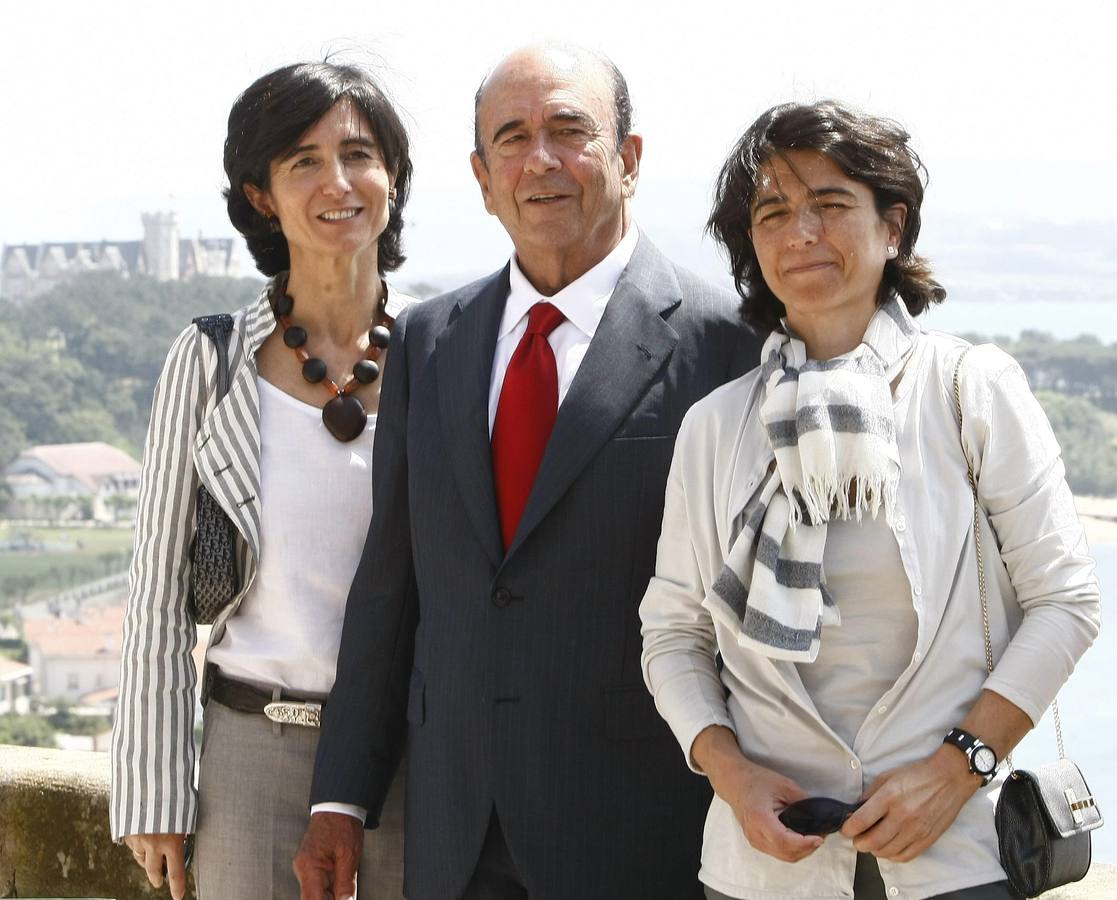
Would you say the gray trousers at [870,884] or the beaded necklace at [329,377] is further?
the beaded necklace at [329,377]

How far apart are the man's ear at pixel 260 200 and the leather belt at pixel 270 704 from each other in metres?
0.86

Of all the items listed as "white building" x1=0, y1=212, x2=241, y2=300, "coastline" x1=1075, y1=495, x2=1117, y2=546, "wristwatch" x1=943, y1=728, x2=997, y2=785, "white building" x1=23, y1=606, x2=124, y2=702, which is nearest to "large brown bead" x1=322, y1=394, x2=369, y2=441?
"wristwatch" x1=943, y1=728, x2=997, y2=785

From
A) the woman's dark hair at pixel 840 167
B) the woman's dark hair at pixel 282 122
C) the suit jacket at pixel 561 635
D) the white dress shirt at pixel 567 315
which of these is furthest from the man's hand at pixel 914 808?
the woman's dark hair at pixel 282 122

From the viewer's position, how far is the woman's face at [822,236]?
1.93 m

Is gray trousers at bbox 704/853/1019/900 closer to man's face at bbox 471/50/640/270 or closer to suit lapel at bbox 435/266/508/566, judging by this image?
suit lapel at bbox 435/266/508/566

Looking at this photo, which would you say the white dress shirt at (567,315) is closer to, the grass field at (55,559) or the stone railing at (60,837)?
the stone railing at (60,837)

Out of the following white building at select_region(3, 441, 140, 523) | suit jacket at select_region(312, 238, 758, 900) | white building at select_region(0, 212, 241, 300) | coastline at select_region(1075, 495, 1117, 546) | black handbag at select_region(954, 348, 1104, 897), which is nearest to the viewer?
black handbag at select_region(954, 348, 1104, 897)

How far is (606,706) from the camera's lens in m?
2.20

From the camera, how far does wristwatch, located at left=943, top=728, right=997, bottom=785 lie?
1.72 metres

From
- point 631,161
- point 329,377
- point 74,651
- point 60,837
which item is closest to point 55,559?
point 74,651

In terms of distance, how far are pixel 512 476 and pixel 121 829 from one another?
3.06 feet

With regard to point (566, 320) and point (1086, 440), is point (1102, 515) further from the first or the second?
point (566, 320)

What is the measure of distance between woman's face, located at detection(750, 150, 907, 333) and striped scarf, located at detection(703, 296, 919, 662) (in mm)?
71

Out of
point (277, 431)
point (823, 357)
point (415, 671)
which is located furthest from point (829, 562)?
point (277, 431)
